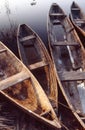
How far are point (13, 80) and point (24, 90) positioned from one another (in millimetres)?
328

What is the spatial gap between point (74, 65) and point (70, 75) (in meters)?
0.72

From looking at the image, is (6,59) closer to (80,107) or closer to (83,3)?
(80,107)

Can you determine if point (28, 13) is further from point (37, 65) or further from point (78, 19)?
point (37, 65)

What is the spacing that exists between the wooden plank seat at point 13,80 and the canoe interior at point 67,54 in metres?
0.88

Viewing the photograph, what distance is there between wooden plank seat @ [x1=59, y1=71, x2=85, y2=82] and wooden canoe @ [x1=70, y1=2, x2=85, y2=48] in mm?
1945

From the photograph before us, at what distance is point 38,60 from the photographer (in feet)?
24.1

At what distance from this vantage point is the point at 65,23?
27.8ft

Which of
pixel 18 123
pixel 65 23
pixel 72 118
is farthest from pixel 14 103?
pixel 65 23

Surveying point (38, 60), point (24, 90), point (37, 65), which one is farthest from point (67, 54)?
point (24, 90)

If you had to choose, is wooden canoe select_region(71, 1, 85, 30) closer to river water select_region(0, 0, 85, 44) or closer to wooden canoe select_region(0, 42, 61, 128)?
river water select_region(0, 0, 85, 44)

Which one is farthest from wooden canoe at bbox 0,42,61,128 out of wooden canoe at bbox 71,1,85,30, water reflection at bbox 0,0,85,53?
wooden canoe at bbox 71,1,85,30

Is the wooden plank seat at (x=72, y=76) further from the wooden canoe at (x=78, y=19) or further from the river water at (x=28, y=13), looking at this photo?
the river water at (x=28, y=13)

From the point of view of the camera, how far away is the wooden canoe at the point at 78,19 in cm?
831

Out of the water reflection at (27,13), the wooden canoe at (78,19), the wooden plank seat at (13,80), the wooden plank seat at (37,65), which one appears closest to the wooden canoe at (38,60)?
the wooden plank seat at (37,65)
